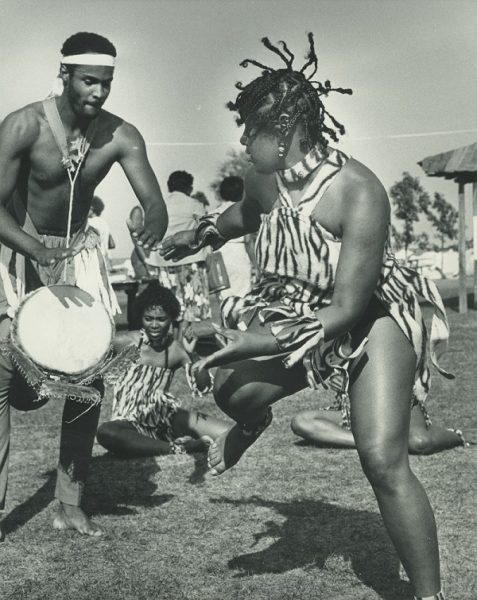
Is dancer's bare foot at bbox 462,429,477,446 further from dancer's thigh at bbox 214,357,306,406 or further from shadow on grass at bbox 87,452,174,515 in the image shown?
dancer's thigh at bbox 214,357,306,406

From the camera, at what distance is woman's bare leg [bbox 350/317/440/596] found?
11.0ft

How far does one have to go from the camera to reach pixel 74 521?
15.4ft

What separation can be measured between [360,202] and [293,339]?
522mm

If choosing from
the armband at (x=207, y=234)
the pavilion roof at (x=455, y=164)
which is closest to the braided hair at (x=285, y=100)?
the armband at (x=207, y=234)

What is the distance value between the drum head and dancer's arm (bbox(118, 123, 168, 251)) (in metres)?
0.51

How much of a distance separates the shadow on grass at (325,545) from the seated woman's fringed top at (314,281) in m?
0.78

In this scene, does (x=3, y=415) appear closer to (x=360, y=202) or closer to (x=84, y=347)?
(x=84, y=347)

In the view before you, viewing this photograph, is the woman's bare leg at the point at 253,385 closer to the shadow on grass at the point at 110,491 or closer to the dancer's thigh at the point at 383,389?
the dancer's thigh at the point at 383,389

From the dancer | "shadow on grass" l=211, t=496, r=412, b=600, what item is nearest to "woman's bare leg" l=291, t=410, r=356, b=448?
"shadow on grass" l=211, t=496, r=412, b=600

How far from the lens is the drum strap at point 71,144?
4.52 m

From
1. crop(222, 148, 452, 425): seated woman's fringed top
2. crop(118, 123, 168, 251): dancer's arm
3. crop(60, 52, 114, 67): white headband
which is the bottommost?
crop(222, 148, 452, 425): seated woman's fringed top

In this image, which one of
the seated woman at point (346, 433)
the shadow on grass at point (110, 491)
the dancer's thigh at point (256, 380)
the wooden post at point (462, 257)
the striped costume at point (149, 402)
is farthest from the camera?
the wooden post at point (462, 257)

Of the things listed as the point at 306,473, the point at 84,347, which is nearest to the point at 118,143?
the point at 84,347

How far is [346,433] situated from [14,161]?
9.05ft
